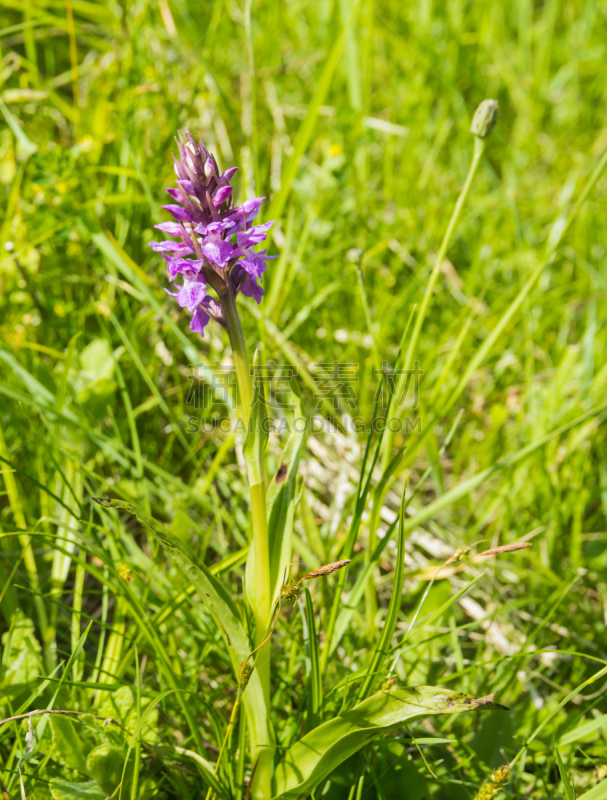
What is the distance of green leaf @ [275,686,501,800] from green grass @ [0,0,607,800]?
82mm

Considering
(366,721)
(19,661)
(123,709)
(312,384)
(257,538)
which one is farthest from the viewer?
(312,384)

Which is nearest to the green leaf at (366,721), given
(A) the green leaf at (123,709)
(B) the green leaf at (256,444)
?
(A) the green leaf at (123,709)

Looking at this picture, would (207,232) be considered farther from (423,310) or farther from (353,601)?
(353,601)

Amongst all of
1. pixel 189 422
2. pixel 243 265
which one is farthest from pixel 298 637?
pixel 243 265

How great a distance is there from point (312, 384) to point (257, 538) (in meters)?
1.02

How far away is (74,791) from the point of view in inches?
49.0

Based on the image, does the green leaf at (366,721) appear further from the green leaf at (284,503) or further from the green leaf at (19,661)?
the green leaf at (19,661)

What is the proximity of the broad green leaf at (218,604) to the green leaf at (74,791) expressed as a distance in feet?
1.22

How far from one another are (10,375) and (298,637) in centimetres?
145

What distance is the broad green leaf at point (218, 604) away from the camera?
111cm

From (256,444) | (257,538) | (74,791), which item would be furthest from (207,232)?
(74,791)

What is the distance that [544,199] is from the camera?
343 cm

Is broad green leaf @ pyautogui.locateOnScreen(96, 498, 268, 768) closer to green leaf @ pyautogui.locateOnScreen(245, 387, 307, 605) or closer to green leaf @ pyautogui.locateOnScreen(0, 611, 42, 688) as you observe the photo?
green leaf @ pyautogui.locateOnScreen(245, 387, 307, 605)

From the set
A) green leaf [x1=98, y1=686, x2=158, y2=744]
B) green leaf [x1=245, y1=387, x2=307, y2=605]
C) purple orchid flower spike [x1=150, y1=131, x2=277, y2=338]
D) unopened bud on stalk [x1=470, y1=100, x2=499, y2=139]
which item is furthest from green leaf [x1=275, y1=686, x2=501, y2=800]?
unopened bud on stalk [x1=470, y1=100, x2=499, y2=139]
